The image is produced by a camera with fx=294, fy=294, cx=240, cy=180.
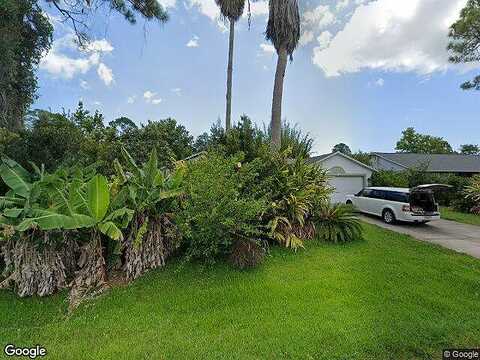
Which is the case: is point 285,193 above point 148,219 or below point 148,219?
Answer: above

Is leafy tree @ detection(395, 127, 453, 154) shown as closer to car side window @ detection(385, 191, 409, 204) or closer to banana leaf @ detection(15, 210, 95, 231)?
car side window @ detection(385, 191, 409, 204)

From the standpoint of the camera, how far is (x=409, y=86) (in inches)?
586

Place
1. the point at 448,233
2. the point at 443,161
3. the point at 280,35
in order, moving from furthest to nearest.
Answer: the point at 443,161
the point at 280,35
the point at 448,233

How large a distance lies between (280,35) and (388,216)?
926 cm

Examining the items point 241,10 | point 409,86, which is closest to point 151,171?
point 409,86

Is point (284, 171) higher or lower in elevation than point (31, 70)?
lower

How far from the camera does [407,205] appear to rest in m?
12.3

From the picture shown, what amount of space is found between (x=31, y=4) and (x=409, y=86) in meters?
15.7

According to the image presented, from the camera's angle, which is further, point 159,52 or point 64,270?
point 159,52

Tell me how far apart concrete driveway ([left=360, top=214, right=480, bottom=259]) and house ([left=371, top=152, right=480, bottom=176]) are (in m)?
18.3

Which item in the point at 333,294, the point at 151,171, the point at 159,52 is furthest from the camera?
the point at 159,52

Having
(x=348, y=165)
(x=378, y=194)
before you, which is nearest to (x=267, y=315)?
(x=378, y=194)

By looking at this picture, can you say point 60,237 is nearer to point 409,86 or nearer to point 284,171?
point 284,171

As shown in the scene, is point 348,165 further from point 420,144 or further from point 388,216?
point 420,144
